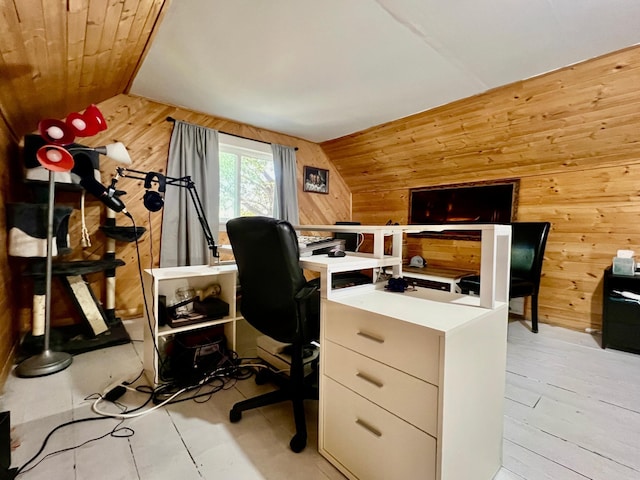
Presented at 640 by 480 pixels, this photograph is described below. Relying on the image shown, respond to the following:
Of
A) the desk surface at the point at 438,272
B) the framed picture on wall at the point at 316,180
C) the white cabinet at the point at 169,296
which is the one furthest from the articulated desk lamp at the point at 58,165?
the desk surface at the point at 438,272

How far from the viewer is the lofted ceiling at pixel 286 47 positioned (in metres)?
1.59

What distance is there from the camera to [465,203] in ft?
12.1

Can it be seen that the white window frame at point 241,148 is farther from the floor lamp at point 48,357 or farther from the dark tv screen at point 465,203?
the dark tv screen at point 465,203

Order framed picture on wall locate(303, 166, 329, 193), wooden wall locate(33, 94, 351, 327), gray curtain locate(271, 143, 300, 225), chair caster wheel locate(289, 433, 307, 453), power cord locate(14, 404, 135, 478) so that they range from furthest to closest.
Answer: framed picture on wall locate(303, 166, 329, 193) → gray curtain locate(271, 143, 300, 225) → wooden wall locate(33, 94, 351, 327) → chair caster wheel locate(289, 433, 307, 453) → power cord locate(14, 404, 135, 478)

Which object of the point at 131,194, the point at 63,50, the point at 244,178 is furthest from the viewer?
the point at 244,178

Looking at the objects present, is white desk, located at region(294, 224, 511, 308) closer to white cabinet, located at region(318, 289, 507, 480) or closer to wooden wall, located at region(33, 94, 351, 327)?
white cabinet, located at region(318, 289, 507, 480)

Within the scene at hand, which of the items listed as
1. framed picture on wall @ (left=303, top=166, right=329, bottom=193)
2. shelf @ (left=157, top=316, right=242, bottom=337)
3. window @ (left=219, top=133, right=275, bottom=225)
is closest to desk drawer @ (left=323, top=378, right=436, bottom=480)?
shelf @ (left=157, top=316, right=242, bottom=337)

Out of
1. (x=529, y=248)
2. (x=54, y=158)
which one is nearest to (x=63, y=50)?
(x=54, y=158)

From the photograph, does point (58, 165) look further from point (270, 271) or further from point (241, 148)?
point (241, 148)

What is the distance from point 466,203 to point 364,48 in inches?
94.4

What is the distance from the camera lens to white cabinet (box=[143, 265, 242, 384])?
168 cm

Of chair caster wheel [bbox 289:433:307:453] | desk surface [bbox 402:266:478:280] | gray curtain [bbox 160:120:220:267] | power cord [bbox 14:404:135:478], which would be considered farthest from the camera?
desk surface [bbox 402:266:478:280]

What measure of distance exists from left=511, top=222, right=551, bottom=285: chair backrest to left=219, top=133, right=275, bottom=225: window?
295cm

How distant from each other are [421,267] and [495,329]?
9.17 feet
